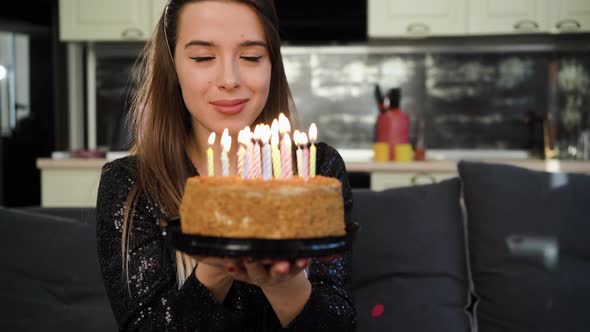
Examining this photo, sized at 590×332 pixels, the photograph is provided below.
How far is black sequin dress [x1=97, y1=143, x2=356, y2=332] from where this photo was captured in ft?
3.36

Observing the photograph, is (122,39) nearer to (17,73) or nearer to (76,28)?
(76,28)

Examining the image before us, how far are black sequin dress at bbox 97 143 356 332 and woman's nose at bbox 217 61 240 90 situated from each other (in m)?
0.25

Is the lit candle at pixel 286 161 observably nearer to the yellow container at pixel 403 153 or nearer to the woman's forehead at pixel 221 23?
the woman's forehead at pixel 221 23

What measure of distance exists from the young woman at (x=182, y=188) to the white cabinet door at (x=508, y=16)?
257cm

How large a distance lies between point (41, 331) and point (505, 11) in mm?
2954

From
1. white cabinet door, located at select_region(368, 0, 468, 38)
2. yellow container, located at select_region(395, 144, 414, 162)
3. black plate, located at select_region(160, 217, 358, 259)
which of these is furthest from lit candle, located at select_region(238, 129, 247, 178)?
white cabinet door, located at select_region(368, 0, 468, 38)

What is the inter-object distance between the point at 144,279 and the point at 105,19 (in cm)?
303

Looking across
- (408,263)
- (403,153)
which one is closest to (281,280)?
(408,263)

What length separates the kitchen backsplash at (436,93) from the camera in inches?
156

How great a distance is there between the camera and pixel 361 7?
3.74 m

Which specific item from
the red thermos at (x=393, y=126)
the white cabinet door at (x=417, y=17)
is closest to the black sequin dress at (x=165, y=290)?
the red thermos at (x=393, y=126)

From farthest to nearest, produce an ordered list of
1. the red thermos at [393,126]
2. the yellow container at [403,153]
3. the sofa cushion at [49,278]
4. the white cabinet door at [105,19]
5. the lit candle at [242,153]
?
the white cabinet door at [105,19] → the red thermos at [393,126] → the yellow container at [403,153] → the sofa cushion at [49,278] → the lit candle at [242,153]

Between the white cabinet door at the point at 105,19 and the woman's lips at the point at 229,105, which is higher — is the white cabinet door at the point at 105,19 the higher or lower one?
the higher one

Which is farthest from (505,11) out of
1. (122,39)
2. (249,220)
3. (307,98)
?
(249,220)
